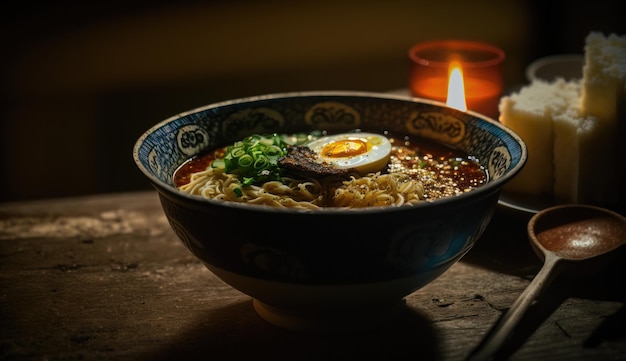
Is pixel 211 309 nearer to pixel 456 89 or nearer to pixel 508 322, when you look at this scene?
pixel 508 322

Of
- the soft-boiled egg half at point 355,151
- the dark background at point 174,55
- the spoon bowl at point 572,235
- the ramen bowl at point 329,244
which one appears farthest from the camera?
the dark background at point 174,55

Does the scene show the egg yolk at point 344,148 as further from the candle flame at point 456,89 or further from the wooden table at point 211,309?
the candle flame at point 456,89

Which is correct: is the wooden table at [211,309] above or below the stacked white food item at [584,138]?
below

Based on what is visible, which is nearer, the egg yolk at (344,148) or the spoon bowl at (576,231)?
the spoon bowl at (576,231)

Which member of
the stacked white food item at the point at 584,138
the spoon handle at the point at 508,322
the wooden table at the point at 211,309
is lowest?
the wooden table at the point at 211,309

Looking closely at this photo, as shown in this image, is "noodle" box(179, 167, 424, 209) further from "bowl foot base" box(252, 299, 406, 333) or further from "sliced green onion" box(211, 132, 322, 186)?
"bowl foot base" box(252, 299, 406, 333)

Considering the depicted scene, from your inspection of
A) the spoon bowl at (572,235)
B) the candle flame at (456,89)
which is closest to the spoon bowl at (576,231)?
the spoon bowl at (572,235)

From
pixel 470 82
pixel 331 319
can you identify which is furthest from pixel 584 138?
pixel 331 319
